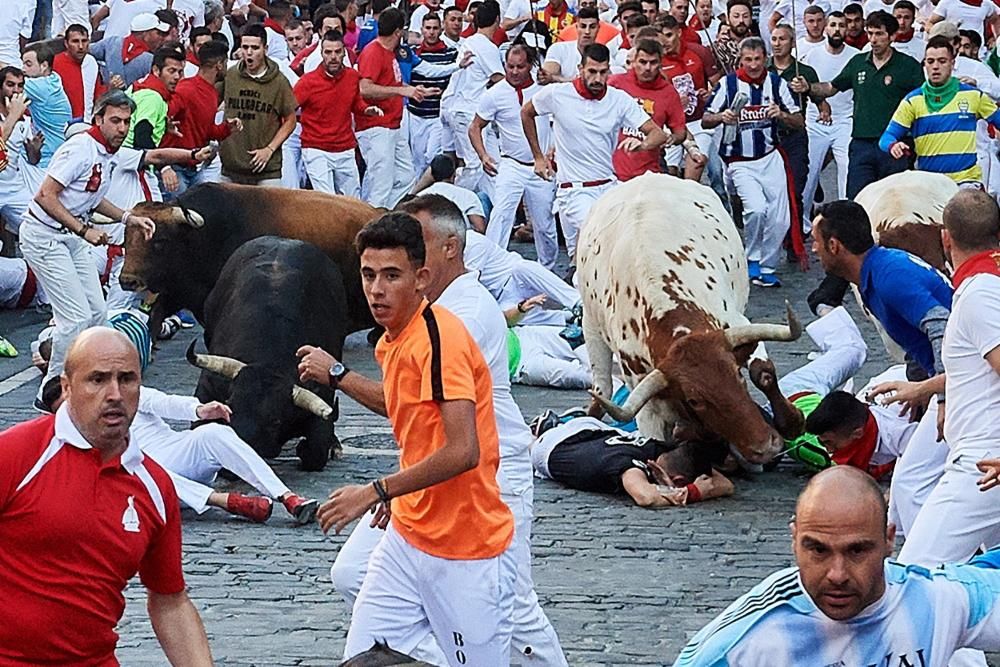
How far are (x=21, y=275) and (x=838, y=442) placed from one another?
823 centimetres

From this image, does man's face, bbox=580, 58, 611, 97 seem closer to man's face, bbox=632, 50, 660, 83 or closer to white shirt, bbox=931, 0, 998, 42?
man's face, bbox=632, 50, 660, 83

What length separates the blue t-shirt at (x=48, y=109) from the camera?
15.9 meters

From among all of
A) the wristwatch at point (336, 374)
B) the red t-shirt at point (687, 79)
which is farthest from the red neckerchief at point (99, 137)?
the red t-shirt at point (687, 79)

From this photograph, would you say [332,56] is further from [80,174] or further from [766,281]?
[80,174]

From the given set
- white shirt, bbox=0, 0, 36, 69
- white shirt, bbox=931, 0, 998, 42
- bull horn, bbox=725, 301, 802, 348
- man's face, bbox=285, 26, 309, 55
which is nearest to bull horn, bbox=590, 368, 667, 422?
bull horn, bbox=725, 301, 802, 348

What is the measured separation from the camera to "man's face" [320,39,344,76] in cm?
1672

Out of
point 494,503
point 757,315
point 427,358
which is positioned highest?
point 427,358

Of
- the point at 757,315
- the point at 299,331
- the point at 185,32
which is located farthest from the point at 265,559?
the point at 185,32

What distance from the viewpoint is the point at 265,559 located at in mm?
9039

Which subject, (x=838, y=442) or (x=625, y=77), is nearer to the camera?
(x=838, y=442)

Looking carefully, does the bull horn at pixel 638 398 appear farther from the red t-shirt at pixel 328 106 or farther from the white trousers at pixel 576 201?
the red t-shirt at pixel 328 106

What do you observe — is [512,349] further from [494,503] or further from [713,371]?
[494,503]

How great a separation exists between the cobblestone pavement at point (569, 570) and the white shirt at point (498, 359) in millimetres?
1140

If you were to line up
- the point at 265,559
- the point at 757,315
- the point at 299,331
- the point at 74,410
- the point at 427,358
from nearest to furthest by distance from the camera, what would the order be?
the point at 74,410, the point at 427,358, the point at 265,559, the point at 299,331, the point at 757,315
